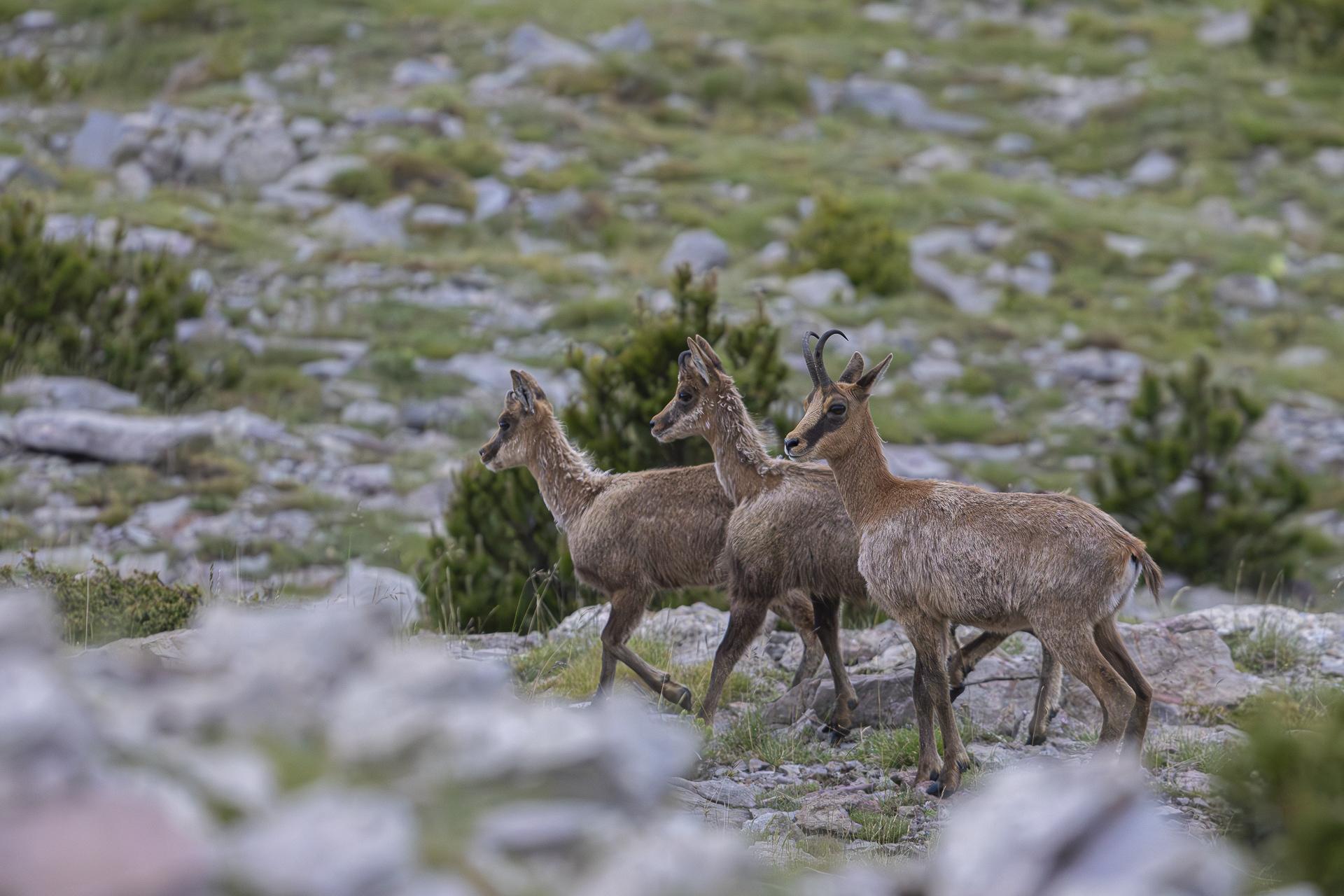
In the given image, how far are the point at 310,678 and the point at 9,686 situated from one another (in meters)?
0.57

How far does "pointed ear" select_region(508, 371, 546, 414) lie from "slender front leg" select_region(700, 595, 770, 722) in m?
1.98

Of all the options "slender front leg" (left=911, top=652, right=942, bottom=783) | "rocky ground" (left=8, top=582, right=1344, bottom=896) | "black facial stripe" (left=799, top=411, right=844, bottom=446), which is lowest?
"slender front leg" (left=911, top=652, right=942, bottom=783)

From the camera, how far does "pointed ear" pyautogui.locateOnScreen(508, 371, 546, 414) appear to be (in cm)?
861

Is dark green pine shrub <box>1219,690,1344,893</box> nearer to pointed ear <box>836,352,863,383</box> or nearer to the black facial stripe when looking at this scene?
the black facial stripe

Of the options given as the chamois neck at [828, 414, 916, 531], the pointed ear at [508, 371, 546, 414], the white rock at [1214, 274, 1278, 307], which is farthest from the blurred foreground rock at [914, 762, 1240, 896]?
the white rock at [1214, 274, 1278, 307]

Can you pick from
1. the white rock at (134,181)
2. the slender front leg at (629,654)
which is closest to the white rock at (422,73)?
the white rock at (134,181)

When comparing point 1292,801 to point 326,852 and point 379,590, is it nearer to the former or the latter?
point 326,852

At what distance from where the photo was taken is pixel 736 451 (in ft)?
25.7

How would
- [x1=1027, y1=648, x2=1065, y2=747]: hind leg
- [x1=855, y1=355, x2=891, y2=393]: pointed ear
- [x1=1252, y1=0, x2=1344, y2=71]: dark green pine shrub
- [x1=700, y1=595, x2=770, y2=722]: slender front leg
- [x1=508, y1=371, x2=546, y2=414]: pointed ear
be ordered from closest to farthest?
[x1=855, y1=355, x2=891, y2=393]: pointed ear → [x1=1027, y1=648, x2=1065, y2=747]: hind leg → [x1=700, y1=595, x2=770, y2=722]: slender front leg → [x1=508, y1=371, x2=546, y2=414]: pointed ear → [x1=1252, y1=0, x2=1344, y2=71]: dark green pine shrub

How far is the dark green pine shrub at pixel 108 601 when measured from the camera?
7.81 m

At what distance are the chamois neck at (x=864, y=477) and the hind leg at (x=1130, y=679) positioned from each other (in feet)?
3.80

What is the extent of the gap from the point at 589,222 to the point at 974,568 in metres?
18.0

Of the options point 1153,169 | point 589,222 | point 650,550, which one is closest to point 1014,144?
point 1153,169

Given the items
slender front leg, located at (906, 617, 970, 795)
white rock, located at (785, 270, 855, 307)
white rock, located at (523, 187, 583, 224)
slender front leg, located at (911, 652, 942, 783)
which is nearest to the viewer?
slender front leg, located at (906, 617, 970, 795)
